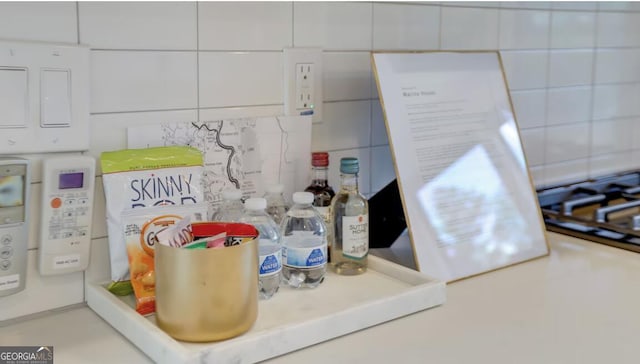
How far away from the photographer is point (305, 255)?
3.76ft

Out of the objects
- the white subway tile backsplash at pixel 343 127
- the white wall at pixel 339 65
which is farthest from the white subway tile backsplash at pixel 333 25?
the white subway tile backsplash at pixel 343 127

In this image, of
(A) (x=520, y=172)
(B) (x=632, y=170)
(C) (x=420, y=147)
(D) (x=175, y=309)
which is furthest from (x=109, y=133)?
(B) (x=632, y=170)

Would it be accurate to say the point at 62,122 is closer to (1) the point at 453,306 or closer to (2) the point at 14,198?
(2) the point at 14,198

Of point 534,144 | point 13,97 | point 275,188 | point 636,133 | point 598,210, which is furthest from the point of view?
point 636,133

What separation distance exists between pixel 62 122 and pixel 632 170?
184 cm

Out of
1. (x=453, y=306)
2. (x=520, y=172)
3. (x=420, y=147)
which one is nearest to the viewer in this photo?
(x=453, y=306)

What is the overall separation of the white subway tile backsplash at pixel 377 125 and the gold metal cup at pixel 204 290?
2.08 ft

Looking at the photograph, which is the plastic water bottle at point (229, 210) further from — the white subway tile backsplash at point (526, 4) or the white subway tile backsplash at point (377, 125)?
the white subway tile backsplash at point (526, 4)

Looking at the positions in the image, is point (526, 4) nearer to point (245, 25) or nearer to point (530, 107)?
point (530, 107)

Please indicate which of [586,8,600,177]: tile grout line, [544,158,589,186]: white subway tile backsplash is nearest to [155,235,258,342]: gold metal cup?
[544,158,589,186]: white subway tile backsplash

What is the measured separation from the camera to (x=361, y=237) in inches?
48.2

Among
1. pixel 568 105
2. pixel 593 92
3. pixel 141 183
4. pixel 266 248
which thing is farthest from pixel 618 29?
pixel 141 183

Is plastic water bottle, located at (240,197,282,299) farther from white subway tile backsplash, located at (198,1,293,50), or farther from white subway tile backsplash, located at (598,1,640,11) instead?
white subway tile backsplash, located at (598,1,640,11)

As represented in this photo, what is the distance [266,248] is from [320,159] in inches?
9.4
